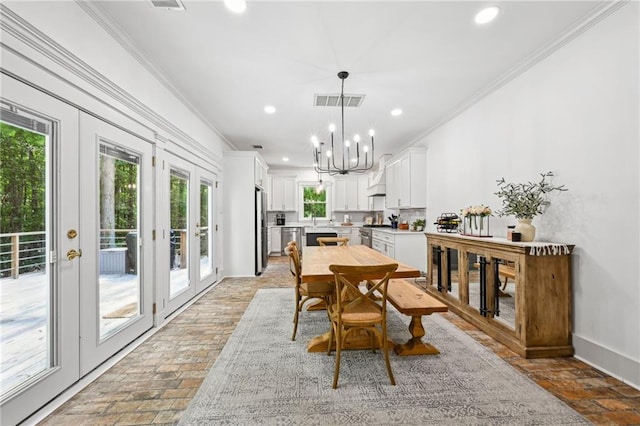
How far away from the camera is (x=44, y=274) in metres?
1.70

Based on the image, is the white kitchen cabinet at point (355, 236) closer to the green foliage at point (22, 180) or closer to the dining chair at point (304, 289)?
the dining chair at point (304, 289)

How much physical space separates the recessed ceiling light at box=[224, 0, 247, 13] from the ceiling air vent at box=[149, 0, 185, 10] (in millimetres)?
324

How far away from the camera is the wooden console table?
7.40 feet

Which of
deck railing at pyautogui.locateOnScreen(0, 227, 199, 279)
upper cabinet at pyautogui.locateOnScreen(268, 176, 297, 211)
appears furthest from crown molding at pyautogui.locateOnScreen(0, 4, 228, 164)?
upper cabinet at pyautogui.locateOnScreen(268, 176, 297, 211)

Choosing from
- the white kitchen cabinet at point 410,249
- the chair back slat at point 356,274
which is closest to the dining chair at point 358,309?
the chair back slat at point 356,274

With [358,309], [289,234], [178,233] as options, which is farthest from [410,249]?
[289,234]

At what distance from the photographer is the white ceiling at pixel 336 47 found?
2047 mm

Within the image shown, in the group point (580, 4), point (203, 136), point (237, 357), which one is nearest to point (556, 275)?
point (580, 4)

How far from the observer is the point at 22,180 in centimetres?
160

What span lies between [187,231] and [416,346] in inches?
126

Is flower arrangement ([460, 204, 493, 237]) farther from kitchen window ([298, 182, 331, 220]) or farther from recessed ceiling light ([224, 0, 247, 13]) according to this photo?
kitchen window ([298, 182, 331, 220])

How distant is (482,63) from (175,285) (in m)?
4.33

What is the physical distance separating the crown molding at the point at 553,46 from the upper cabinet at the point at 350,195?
15.7 ft

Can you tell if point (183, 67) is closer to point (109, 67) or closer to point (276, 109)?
point (109, 67)
